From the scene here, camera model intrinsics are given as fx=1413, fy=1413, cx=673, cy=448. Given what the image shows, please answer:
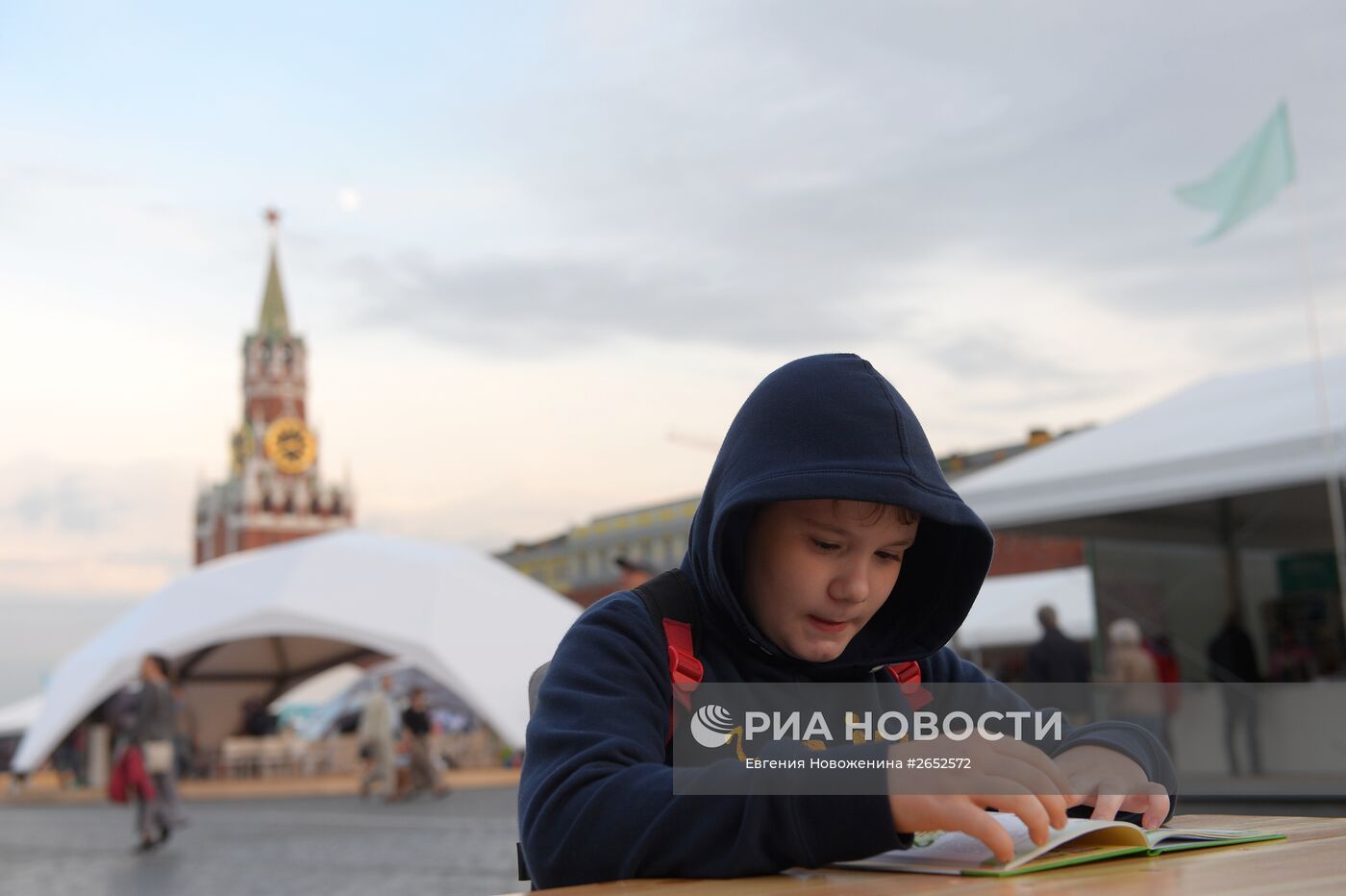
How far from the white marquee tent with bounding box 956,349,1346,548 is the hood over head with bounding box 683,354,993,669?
330 inches

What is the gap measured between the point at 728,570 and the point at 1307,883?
27.6 inches

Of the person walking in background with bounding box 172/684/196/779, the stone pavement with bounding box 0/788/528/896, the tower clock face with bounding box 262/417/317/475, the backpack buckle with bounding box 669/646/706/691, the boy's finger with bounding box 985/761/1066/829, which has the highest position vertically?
the tower clock face with bounding box 262/417/317/475

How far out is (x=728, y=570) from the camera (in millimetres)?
1484

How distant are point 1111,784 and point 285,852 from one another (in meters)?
9.33

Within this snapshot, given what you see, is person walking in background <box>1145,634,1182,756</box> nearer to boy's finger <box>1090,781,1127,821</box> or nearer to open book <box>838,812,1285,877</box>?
boy's finger <box>1090,781,1127,821</box>

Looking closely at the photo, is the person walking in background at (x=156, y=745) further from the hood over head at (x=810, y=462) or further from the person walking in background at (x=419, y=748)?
the hood over head at (x=810, y=462)

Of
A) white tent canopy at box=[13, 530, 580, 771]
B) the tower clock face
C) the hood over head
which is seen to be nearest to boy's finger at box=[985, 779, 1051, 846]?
the hood over head

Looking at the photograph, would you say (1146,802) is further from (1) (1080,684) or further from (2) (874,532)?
(1) (1080,684)

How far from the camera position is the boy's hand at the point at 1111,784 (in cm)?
129

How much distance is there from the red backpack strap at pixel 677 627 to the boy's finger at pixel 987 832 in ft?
1.60

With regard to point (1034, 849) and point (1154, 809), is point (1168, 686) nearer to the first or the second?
point (1154, 809)

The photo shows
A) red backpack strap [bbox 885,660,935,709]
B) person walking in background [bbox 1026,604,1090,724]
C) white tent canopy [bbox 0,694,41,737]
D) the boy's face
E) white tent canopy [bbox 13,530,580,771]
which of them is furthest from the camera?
white tent canopy [bbox 0,694,41,737]

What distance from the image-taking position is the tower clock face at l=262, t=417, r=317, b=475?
89438mm

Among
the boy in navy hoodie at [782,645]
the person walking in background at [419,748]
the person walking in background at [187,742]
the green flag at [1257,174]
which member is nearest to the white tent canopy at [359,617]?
the person walking in background at [187,742]
